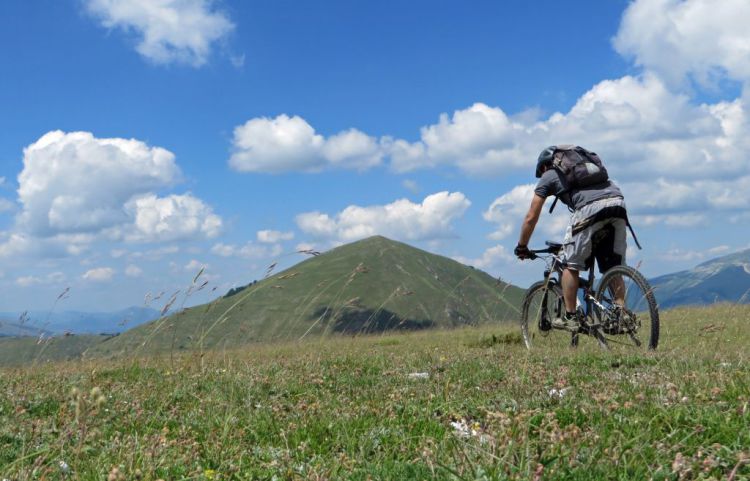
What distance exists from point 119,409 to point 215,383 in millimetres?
1394

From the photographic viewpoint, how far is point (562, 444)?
334cm

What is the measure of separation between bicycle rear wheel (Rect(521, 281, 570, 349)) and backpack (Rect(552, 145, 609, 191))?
2.06 m

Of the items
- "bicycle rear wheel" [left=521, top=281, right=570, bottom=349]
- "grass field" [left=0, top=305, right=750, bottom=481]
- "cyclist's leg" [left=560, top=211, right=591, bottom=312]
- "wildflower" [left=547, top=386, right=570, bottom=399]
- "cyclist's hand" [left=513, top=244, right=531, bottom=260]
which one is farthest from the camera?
"bicycle rear wheel" [left=521, top=281, right=570, bottom=349]

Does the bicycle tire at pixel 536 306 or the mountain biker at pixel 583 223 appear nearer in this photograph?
the mountain biker at pixel 583 223

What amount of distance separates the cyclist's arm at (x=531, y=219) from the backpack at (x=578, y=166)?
21.4 inches

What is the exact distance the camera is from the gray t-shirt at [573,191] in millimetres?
9078

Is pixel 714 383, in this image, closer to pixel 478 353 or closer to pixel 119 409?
pixel 478 353

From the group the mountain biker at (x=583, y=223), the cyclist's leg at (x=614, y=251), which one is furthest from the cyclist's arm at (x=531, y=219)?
the cyclist's leg at (x=614, y=251)

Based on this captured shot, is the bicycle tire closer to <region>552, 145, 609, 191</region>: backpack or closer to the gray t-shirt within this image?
the gray t-shirt

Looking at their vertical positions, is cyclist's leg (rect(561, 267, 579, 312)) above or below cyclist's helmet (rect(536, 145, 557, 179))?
below

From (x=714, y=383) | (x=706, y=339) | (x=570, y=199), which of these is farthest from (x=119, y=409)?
(x=706, y=339)

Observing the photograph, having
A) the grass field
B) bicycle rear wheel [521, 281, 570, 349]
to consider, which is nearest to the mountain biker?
bicycle rear wheel [521, 281, 570, 349]

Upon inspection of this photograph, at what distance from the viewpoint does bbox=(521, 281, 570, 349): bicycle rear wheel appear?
35.0ft

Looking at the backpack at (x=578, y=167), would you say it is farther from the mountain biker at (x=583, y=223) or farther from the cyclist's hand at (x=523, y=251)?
the cyclist's hand at (x=523, y=251)
